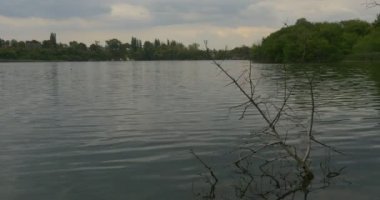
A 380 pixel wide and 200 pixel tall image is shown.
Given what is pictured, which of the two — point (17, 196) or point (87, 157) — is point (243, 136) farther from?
point (17, 196)

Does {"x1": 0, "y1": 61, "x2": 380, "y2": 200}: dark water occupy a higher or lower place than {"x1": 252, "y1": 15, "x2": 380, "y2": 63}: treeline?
lower

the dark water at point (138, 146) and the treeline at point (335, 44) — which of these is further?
the treeline at point (335, 44)

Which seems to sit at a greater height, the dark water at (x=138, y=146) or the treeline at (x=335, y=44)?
the treeline at (x=335, y=44)

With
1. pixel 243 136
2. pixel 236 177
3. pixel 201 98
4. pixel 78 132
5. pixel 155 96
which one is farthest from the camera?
pixel 155 96

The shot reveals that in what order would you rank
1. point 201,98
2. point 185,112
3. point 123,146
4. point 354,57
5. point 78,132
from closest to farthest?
point 123,146 < point 78,132 < point 185,112 < point 201,98 < point 354,57

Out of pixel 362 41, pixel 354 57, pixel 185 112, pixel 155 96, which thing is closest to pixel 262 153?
pixel 185 112

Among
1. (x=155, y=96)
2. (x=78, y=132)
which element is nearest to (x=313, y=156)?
(x=78, y=132)

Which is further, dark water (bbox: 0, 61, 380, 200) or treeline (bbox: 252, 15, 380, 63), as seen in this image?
treeline (bbox: 252, 15, 380, 63)

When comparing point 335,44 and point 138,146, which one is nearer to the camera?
point 138,146

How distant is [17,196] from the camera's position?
12.3 meters

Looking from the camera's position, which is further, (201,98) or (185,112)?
(201,98)

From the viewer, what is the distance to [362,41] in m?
158

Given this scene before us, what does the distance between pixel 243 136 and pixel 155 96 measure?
65.1 feet

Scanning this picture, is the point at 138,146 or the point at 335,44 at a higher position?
the point at 335,44
